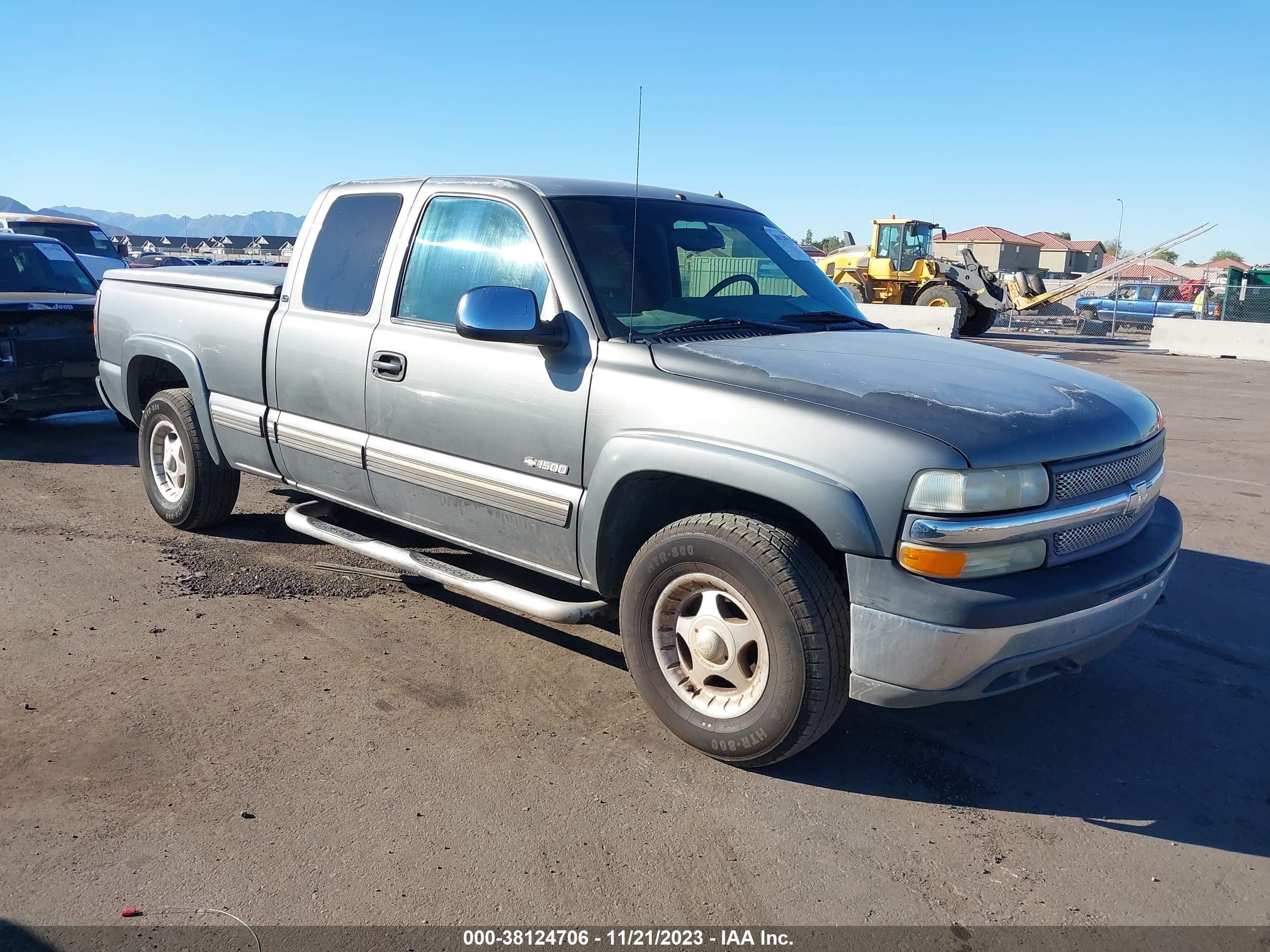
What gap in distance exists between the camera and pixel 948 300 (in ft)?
79.2

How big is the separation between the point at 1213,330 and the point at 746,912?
2364 centimetres

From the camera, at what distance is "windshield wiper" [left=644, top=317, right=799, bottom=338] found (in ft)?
12.6

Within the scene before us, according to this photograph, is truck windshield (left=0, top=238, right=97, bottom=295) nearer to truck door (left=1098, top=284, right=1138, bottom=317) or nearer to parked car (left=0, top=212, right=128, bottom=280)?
parked car (left=0, top=212, right=128, bottom=280)

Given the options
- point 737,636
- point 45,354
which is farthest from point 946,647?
point 45,354

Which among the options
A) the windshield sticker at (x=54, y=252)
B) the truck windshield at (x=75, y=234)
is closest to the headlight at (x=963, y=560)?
the windshield sticker at (x=54, y=252)

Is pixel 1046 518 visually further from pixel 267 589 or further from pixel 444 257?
pixel 267 589

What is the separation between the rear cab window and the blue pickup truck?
2968cm

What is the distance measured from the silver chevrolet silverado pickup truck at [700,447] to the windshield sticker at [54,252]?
204 inches

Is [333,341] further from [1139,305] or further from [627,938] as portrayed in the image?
[1139,305]

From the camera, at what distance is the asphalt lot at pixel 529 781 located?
2754mm

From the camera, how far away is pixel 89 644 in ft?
14.1

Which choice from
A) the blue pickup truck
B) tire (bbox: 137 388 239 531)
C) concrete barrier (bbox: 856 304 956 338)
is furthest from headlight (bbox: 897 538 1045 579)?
the blue pickup truck

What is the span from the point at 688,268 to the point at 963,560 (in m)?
1.90

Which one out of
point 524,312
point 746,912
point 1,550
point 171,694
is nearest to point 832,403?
point 524,312
